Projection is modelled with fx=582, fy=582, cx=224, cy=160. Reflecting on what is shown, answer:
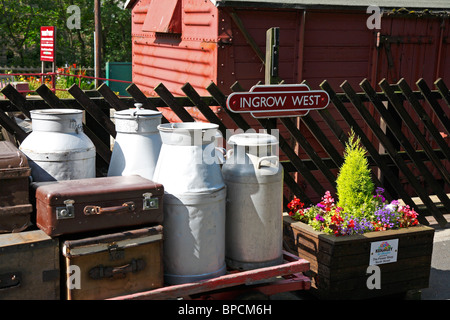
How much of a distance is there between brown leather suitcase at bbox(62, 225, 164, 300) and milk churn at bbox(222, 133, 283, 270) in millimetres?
725

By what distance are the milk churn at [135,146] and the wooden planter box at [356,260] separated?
1.58m

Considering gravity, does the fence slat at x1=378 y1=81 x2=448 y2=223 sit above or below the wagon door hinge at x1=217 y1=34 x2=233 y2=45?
below

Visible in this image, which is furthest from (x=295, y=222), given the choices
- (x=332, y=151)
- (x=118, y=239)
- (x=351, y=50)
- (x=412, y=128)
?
(x=351, y=50)

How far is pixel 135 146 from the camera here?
460cm

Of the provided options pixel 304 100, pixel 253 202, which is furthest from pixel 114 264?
pixel 304 100

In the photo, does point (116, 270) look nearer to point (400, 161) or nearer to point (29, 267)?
point (29, 267)

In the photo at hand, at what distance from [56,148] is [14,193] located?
573mm

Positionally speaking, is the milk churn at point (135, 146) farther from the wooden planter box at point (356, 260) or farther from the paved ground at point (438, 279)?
the paved ground at point (438, 279)

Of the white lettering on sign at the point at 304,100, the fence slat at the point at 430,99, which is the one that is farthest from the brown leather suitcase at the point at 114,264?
the fence slat at the point at 430,99

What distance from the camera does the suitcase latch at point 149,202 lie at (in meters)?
4.04

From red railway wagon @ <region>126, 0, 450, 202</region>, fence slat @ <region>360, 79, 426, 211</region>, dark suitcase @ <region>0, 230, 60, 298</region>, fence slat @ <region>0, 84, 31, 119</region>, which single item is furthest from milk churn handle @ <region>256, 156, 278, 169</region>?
red railway wagon @ <region>126, 0, 450, 202</region>

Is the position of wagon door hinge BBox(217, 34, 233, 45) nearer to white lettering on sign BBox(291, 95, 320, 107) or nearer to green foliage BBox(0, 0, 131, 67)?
white lettering on sign BBox(291, 95, 320, 107)

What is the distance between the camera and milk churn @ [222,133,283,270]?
4.54 m

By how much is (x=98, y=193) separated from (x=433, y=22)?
762cm
